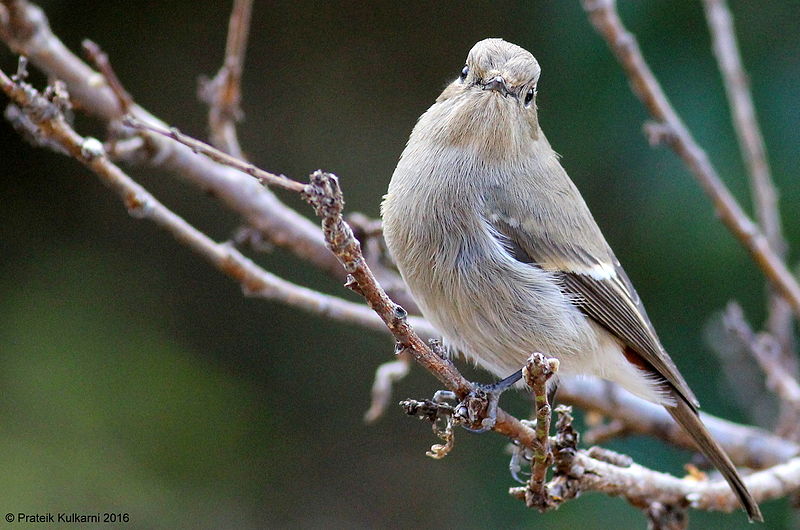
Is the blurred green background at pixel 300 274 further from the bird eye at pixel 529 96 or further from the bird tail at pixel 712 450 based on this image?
the bird eye at pixel 529 96

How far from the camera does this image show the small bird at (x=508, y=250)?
2.57m

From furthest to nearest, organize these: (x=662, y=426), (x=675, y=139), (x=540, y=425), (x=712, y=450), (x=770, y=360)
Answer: (x=662, y=426)
(x=770, y=360)
(x=675, y=139)
(x=712, y=450)
(x=540, y=425)

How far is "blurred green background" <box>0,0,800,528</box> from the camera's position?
4203 mm

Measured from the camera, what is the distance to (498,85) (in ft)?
8.81

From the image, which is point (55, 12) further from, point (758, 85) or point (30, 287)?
point (758, 85)

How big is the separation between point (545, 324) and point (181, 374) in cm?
267

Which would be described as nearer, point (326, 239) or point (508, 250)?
point (326, 239)

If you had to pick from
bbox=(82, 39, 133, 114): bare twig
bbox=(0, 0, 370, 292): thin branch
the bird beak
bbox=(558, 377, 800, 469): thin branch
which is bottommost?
bbox=(558, 377, 800, 469): thin branch

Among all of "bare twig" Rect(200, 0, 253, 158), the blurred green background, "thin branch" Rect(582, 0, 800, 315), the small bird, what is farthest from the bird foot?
the blurred green background

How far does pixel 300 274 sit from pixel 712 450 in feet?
9.10

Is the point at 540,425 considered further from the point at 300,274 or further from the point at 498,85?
Result: the point at 300,274

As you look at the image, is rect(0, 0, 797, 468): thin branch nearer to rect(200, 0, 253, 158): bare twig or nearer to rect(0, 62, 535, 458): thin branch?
rect(200, 0, 253, 158): bare twig

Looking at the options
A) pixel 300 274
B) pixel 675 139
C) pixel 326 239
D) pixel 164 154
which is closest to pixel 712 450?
pixel 675 139

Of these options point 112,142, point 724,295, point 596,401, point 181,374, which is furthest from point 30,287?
point 724,295
